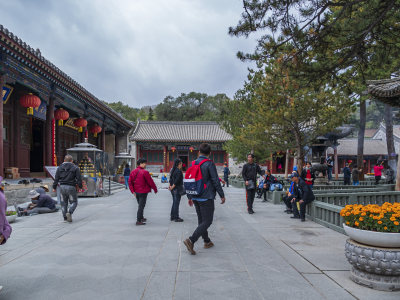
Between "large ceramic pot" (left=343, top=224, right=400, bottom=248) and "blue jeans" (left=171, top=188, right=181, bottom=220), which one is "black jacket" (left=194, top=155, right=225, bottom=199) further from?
"blue jeans" (left=171, top=188, right=181, bottom=220)

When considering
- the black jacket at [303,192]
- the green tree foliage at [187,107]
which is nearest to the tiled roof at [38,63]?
the black jacket at [303,192]

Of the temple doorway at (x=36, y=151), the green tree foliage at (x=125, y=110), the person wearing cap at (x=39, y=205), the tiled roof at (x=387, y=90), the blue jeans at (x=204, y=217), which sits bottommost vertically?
the person wearing cap at (x=39, y=205)

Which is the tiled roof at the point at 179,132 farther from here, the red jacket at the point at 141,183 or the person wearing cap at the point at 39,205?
the red jacket at the point at 141,183

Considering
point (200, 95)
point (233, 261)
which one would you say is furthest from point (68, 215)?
point (200, 95)

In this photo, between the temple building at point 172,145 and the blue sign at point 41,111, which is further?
the temple building at point 172,145

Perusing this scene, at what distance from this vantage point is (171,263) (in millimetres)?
4039

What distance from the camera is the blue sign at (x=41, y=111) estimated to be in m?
12.0

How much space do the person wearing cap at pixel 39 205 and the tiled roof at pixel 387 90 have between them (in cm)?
828

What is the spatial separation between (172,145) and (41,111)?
22.8 meters

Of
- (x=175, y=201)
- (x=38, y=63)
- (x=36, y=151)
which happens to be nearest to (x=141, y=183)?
(x=175, y=201)

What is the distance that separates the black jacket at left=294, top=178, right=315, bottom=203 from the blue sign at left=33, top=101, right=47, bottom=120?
394 inches

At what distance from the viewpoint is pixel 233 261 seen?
4.15 metres

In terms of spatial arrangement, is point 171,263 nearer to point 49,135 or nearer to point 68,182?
point 68,182

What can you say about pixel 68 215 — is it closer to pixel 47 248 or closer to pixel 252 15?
pixel 47 248
